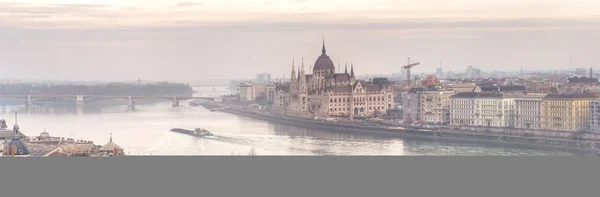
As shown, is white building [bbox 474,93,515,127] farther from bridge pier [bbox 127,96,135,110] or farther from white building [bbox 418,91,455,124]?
bridge pier [bbox 127,96,135,110]

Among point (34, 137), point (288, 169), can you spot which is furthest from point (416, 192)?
point (34, 137)

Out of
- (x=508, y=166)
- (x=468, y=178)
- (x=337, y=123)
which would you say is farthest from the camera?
(x=337, y=123)

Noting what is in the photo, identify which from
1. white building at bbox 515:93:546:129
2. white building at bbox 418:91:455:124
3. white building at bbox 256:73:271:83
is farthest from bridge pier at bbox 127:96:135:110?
white building at bbox 515:93:546:129

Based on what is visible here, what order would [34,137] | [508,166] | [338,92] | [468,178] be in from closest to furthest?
[468,178] < [508,166] < [34,137] < [338,92]

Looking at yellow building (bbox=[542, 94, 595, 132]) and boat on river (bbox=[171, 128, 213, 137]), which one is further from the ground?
yellow building (bbox=[542, 94, 595, 132])

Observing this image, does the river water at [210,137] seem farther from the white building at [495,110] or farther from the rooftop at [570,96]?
the rooftop at [570,96]

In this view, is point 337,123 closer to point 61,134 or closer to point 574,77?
point 574,77

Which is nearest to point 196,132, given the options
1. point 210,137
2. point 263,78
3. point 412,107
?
point 210,137
